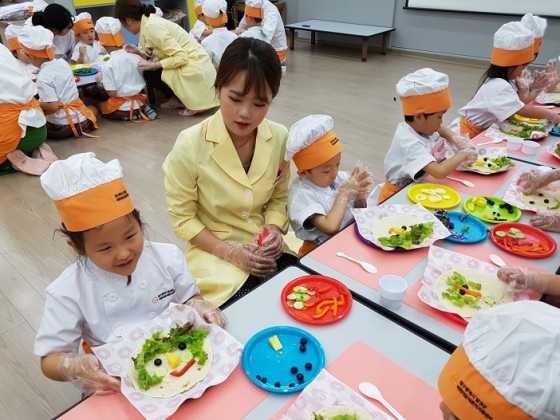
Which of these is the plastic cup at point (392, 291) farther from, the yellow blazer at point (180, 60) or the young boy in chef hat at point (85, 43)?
the young boy in chef hat at point (85, 43)

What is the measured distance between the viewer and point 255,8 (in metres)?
5.83

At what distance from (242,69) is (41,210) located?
2350mm

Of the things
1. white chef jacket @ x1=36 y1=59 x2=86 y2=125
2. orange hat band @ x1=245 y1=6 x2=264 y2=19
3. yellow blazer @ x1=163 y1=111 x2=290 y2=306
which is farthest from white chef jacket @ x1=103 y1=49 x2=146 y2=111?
yellow blazer @ x1=163 y1=111 x2=290 y2=306

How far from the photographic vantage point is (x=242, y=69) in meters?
1.34

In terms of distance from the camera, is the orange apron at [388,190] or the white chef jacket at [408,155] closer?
the white chef jacket at [408,155]

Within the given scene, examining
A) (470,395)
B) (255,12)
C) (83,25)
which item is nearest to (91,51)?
(83,25)

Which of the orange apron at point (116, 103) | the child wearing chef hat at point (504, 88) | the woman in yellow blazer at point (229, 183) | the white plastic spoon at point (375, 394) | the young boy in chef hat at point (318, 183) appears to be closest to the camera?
the white plastic spoon at point (375, 394)

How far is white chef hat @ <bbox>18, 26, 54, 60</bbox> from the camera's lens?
11.3 feet

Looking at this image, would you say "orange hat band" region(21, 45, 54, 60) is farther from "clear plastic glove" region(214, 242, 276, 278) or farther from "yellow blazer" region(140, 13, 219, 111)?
"clear plastic glove" region(214, 242, 276, 278)

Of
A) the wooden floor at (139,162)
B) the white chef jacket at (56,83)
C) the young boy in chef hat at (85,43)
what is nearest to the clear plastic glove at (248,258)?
the wooden floor at (139,162)

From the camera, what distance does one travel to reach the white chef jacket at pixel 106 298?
1.05 m

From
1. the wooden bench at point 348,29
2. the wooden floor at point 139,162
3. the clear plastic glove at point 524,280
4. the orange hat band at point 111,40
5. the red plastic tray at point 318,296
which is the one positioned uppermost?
the clear plastic glove at point 524,280

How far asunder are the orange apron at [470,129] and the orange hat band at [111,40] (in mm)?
3928

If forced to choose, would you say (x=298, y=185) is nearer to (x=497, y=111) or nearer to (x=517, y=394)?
(x=517, y=394)
